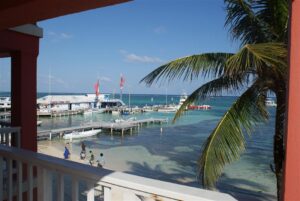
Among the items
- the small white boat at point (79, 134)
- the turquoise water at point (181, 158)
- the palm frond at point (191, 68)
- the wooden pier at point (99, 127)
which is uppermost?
the palm frond at point (191, 68)

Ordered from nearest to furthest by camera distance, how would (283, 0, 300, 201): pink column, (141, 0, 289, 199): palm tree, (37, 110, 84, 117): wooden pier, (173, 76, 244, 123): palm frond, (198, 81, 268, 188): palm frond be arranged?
(283, 0, 300, 201): pink column < (141, 0, 289, 199): palm tree < (198, 81, 268, 188): palm frond < (173, 76, 244, 123): palm frond < (37, 110, 84, 117): wooden pier

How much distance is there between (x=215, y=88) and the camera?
17.4ft

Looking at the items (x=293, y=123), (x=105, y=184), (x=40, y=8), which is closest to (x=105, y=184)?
(x=105, y=184)

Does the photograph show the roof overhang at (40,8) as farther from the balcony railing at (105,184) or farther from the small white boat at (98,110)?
the small white boat at (98,110)

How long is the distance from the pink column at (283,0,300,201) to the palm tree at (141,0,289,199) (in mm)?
2243

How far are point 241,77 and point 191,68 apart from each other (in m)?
0.96

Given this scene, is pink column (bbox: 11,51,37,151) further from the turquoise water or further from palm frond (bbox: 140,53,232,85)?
the turquoise water

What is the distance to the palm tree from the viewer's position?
163 inches

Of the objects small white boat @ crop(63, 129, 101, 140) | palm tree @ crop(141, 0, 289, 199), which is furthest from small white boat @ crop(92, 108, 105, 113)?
palm tree @ crop(141, 0, 289, 199)

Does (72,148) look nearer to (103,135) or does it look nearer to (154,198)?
(103,135)

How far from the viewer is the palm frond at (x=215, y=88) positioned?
16.9 feet

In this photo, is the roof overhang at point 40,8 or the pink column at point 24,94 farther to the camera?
the pink column at point 24,94

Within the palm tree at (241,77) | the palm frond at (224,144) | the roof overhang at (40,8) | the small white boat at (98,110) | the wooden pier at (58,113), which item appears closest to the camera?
the roof overhang at (40,8)

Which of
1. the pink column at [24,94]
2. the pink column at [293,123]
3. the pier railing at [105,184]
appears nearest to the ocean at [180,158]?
the pink column at [24,94]
